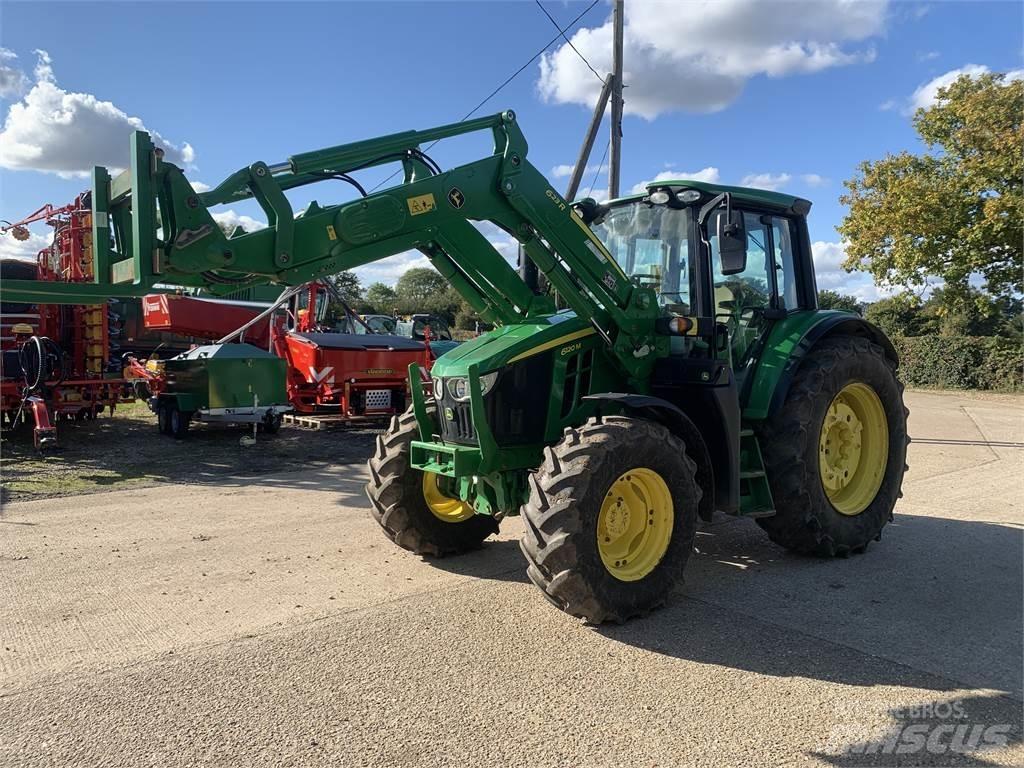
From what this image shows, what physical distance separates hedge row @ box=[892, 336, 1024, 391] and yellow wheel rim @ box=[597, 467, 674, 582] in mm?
23087

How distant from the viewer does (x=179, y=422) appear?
36.7 feet

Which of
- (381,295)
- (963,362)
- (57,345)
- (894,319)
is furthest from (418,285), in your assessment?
(57,345)

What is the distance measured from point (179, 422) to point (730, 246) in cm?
911

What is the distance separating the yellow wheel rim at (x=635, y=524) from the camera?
426 cm

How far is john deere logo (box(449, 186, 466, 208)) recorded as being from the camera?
174 inches

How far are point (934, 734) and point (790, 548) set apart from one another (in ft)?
7.52

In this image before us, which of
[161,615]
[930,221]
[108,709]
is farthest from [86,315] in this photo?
[930,221]

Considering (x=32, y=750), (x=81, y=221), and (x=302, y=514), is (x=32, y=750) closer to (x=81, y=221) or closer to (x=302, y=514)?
(x=302, y=514)

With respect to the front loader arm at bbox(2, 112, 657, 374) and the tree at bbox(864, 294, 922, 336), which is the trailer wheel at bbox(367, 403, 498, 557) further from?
the tree at bbox(864, 294, 922, 336)

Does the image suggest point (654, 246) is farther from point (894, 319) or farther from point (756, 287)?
point (894, 319)

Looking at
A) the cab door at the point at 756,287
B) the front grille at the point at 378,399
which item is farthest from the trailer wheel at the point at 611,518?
the front grille at the point at 378,399

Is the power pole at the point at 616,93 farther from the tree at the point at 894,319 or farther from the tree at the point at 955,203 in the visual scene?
the tree at the point at 894,319

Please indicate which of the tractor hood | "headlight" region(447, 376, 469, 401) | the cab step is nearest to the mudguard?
the cab step

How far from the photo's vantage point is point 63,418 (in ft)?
39.7
